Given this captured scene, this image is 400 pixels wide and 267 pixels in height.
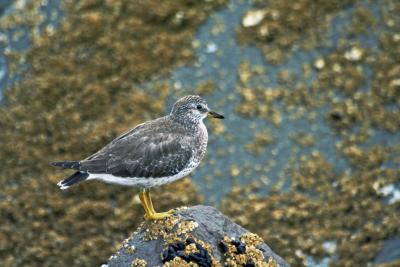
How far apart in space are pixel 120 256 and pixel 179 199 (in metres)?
5.91

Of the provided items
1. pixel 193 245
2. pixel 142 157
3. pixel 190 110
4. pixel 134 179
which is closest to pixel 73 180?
pixel 134 179

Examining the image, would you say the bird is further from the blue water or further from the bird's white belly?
the blue water

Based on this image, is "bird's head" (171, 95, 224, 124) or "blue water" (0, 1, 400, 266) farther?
"blue water" (0, 1, 400, 266)

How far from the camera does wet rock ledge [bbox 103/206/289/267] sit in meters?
11.9

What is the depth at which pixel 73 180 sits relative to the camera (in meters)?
12.7

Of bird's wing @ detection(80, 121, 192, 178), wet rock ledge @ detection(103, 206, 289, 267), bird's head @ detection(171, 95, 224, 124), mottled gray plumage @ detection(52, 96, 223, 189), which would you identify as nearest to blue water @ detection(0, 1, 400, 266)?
bird's head @ detection(171, 95, 224, 124)

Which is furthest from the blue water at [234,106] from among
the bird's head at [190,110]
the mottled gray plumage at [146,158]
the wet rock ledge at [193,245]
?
the wet rock ledge at [193,245]

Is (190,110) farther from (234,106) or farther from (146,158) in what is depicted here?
(234,106)

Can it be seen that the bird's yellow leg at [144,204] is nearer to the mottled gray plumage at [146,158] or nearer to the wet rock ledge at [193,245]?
the wet rock ledge at [193,245]

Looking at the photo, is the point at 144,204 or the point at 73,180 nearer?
the point at 73,180

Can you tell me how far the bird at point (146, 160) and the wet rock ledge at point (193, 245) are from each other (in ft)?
1.45

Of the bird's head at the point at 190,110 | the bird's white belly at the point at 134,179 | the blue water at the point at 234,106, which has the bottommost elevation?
the blue water at the point at 234,106

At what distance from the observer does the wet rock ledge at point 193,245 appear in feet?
39.0

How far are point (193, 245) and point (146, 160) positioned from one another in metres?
1.97
